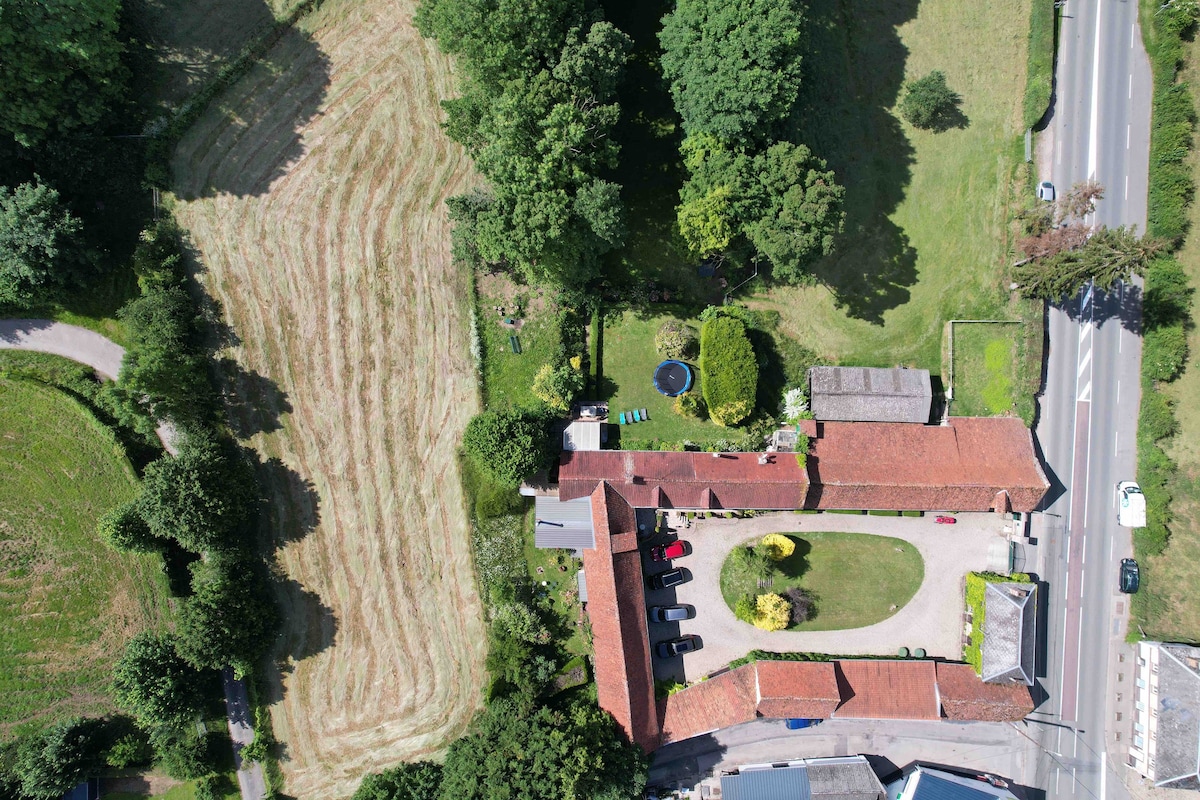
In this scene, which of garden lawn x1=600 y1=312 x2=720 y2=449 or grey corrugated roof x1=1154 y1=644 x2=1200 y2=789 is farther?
garden lawn x1=600 y1=312 x2=720 y2=449

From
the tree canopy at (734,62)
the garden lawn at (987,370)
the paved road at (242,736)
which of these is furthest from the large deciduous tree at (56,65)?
the garden lawn at (987,370)

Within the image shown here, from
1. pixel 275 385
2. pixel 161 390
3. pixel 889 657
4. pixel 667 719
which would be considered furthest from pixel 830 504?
pixel 161 390

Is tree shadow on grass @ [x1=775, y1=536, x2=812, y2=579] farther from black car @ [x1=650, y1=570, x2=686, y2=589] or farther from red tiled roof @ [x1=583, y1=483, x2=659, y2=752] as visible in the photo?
red tiled roof @ [x1=583, y1=483, x2=659, y2=752]

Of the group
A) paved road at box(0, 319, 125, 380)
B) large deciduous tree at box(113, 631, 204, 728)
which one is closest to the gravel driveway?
large deciduous tree at box(113, 631, 204, 728)

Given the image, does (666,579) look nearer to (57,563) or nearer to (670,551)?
(670,551)

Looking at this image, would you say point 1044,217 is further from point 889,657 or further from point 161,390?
point 161,390

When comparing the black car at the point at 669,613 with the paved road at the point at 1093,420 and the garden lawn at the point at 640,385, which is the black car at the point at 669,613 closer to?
the garden lawn at the point at 640,385

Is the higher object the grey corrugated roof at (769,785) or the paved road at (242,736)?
the paved road at (242,736)

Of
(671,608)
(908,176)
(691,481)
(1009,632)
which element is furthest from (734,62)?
(1009,632)
